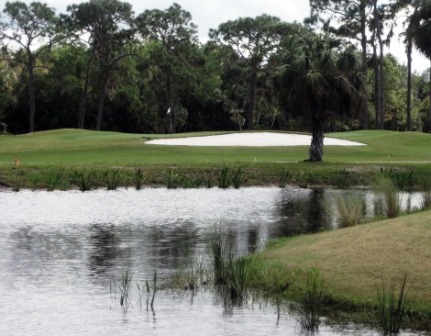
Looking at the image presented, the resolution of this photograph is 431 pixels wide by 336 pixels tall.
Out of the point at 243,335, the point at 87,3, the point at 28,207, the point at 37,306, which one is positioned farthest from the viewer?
the point at 87,3

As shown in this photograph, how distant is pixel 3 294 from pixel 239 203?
697 inches

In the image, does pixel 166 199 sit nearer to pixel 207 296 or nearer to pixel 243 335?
pixel 207 296

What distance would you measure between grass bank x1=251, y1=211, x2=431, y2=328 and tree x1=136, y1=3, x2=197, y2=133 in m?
82.0

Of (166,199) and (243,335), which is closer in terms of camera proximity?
(243,335)

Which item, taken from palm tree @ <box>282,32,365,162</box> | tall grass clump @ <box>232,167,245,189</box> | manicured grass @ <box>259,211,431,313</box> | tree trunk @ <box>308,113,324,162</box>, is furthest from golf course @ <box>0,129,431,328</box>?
palm tree @ <box>282,32,365,162</box>

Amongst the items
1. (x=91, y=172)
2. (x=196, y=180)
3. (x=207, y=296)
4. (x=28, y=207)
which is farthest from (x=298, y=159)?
(x=207, y=296)

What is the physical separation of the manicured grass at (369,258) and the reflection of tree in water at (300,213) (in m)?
5.98

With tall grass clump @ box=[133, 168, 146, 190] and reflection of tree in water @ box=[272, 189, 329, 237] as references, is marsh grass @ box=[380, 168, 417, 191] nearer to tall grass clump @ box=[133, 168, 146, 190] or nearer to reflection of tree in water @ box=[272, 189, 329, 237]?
reflection of tree in water @ box=[272, 189, 329, 237]

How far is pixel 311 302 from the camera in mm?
14555

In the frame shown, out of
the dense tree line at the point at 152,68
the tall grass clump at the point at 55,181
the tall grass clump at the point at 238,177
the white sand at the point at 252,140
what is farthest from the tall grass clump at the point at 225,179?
the dense tree line at the point at 152,68

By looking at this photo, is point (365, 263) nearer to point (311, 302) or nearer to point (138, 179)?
point (311, 302)

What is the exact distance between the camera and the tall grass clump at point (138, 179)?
38.9m

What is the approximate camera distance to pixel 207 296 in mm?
15875

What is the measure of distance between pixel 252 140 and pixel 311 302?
154 ft
